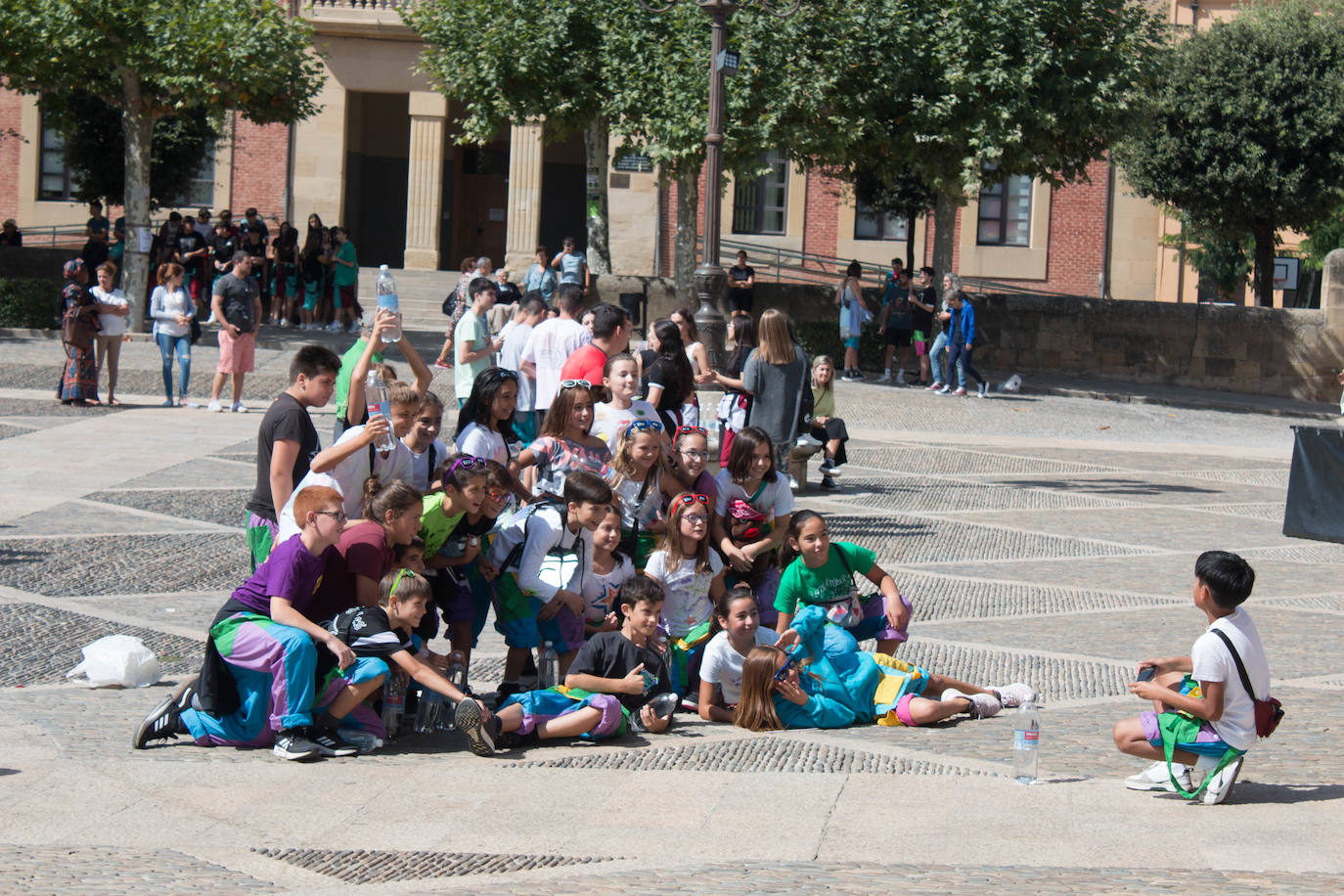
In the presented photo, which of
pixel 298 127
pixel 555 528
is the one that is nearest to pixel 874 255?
pixel 298 127

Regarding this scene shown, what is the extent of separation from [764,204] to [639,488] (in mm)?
28327

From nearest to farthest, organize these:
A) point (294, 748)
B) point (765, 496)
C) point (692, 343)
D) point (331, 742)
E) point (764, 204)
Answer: point (294, 748) → point (331, 742) → point (765, 496) → point (692, 343) → point (764, 204)

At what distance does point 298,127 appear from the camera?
1336 inches

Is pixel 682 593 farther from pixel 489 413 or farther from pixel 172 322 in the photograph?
pixel 172 322

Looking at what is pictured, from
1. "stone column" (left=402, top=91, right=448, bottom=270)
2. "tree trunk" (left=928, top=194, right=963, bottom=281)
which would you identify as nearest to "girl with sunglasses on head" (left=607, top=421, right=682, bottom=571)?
"tree trunk" (left=928, top=194, right=963, bottom=281)

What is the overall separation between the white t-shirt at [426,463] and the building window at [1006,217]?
2942 cm

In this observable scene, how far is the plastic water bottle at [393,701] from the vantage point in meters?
6.71

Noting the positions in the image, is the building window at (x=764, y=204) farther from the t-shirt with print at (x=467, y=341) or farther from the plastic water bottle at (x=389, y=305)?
the plastic water bottle at (x=389, y=305)

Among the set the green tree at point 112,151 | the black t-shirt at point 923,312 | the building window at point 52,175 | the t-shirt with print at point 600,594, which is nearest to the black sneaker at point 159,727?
the t-shirt with print at point 600,594

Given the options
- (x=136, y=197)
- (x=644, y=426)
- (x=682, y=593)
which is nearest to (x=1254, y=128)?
(x=136, y=197)

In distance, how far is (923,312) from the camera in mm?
24234

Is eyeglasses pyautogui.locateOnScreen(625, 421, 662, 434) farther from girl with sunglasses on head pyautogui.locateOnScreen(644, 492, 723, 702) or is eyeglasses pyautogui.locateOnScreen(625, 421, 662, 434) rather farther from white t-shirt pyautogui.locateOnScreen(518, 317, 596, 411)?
white t-shirt pyautogui.locateOnScreen(518, 317, 596, 411)

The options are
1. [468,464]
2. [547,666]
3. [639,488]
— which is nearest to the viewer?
[468,464]

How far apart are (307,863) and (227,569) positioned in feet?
17.4
